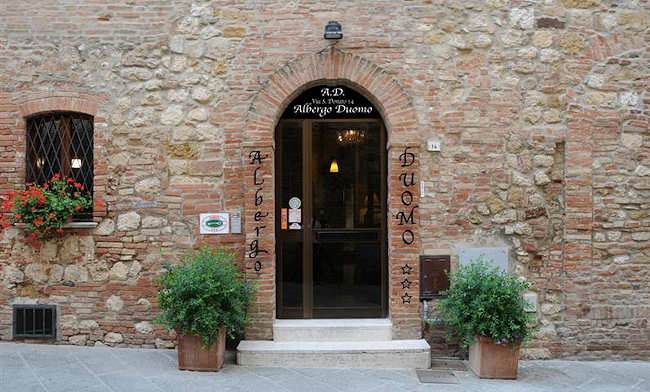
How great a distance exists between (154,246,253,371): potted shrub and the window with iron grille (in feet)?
6.08

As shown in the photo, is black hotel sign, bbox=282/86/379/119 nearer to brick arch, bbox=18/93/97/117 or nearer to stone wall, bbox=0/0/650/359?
stone wall, bbox=0/0/650/359

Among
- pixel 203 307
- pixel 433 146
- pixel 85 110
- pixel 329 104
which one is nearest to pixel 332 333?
pixel 203 307

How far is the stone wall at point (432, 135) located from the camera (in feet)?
19.7

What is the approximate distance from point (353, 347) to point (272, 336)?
0.99 metres

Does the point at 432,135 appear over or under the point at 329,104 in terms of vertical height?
under

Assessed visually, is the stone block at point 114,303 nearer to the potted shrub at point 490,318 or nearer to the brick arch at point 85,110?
the brick arch at point 85,110

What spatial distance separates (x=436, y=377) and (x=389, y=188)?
2.18m

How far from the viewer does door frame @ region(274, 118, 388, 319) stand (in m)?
6.31

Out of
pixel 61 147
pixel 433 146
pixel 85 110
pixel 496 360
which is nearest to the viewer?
pixel 496 360

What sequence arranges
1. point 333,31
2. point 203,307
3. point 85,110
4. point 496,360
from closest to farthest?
point 203,307
point 496,360
point 333,31
point 85,110

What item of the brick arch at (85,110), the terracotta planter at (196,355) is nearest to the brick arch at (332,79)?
the brick arch at (85,110)

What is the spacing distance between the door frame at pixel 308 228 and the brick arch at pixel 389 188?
31cm

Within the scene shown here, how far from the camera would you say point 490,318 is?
17.1 ft

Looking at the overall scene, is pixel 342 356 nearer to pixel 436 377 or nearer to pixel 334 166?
pixel 436 377
